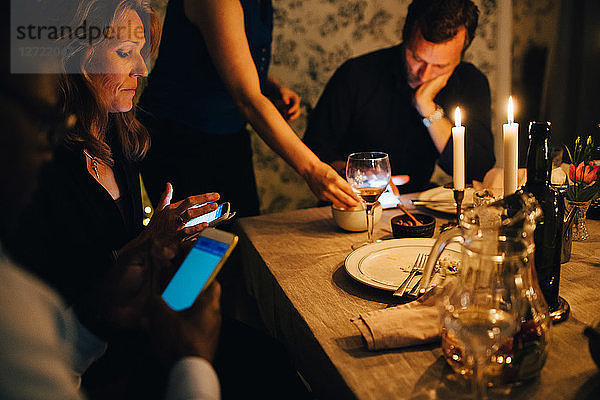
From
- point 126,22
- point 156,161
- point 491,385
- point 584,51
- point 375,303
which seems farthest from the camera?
point 584,51

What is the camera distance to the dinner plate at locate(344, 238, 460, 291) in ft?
3.08

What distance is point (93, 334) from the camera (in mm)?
767

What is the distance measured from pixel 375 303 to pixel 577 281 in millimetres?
Result: 394

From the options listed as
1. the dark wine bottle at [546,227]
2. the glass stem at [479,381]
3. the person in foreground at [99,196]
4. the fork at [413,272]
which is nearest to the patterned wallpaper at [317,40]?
the person in foreground at [99,196]

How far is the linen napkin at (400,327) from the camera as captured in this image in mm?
715

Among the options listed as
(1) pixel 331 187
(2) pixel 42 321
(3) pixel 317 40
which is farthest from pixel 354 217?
(3) pixel 317 40

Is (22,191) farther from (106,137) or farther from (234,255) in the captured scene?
(234,255)

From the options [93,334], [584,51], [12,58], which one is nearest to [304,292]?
[93,334]

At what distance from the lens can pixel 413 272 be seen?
→ 36.8 inches

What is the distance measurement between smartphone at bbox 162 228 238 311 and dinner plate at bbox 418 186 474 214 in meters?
0.75

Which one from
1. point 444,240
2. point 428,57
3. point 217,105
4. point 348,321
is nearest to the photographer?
point 444,240

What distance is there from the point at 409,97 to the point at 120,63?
1511mm

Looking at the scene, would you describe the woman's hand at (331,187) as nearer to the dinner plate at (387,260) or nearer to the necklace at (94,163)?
the dinner plate at (387,260)

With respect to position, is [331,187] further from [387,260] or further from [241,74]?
[241,74]
